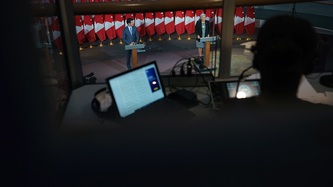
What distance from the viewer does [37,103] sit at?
278mm

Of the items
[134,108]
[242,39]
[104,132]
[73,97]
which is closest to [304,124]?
[104,132]

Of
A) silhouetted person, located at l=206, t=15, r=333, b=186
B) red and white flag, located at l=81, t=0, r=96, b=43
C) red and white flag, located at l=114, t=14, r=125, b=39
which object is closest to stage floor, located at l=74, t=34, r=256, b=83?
red and white flag, located at l=81, t=0, r=96, b=43

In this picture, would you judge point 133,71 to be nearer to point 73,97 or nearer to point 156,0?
point 73,97

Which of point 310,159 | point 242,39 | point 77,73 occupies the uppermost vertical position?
point 310,159

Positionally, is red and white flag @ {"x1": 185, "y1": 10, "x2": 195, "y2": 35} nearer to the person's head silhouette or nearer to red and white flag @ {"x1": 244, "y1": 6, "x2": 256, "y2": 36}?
red and white flag @ {"x1": 244, "y1": 6, "x2": 256, "y2": 36}

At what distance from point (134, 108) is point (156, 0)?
664mm

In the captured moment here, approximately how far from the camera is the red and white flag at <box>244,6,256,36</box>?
682 cm

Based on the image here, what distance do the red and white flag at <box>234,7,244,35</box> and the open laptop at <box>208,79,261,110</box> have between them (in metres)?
5.41

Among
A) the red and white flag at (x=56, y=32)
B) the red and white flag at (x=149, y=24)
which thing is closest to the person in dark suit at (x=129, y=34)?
the red and white flag at (x=149, y=24)

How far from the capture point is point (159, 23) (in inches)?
279

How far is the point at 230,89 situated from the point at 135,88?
0.45 metres

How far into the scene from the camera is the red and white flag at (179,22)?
704cm

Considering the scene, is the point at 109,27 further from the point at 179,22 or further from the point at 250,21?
the point at 250,21

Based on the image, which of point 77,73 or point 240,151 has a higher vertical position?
point 240,151
